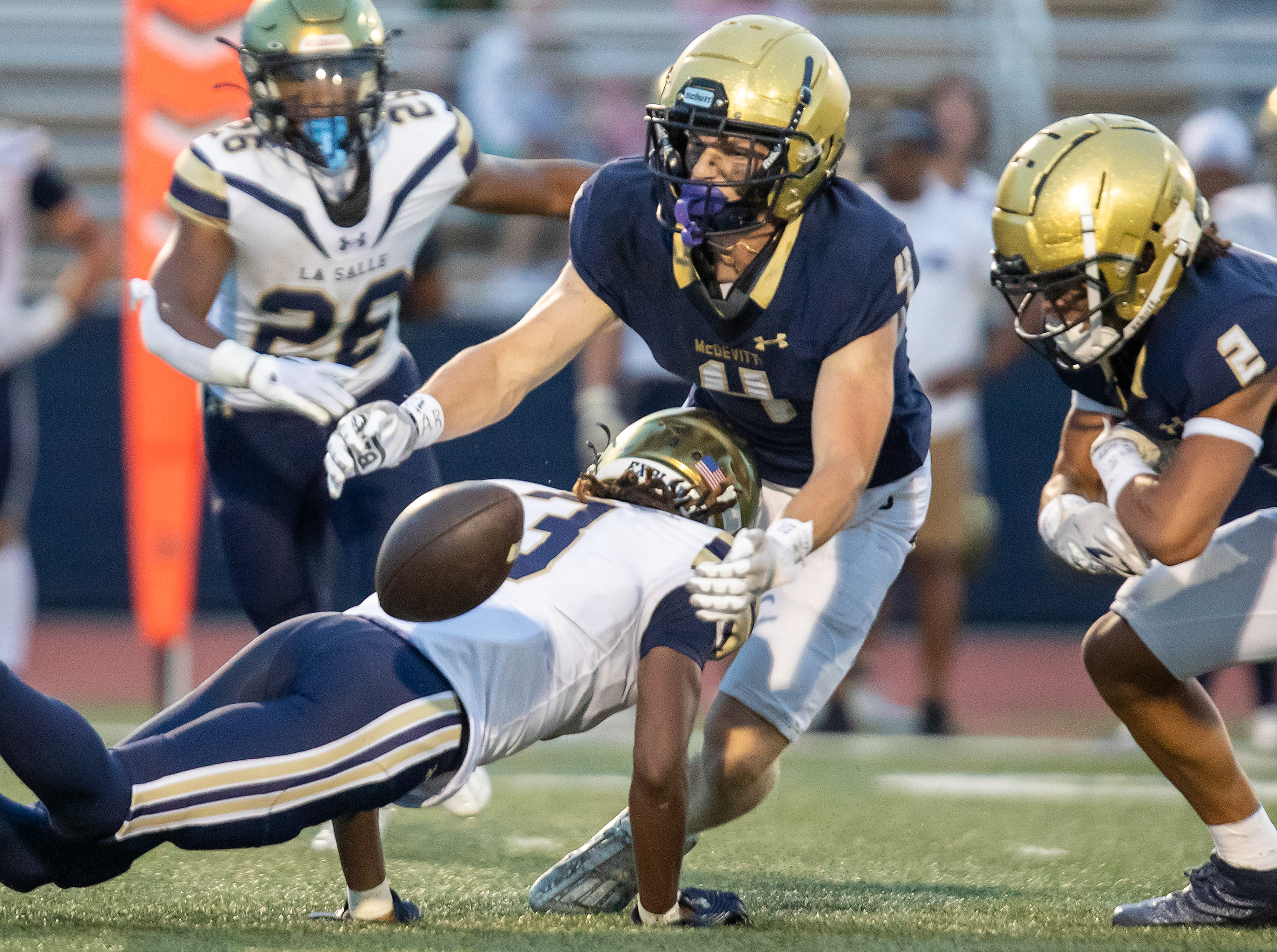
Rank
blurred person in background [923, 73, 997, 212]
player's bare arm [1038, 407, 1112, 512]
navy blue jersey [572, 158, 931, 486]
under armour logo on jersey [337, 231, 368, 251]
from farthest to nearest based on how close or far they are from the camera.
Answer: blurred person in background [923, 73, 997, 212]
under armour logo on jersey [337, 231, 368, 251]
player's bare arm [1038, 407, 1112, 512]
navy blue jersey [572, 158, 931, 486]

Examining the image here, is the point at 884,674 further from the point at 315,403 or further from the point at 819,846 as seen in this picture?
the point at 315,403

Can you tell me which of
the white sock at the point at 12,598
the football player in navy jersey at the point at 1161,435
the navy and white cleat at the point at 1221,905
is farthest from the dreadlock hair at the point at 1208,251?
the white sock at the point at 12,598

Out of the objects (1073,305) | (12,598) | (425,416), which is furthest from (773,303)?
(12,598)

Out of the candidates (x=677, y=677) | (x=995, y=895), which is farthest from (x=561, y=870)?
(x=995, y=895)

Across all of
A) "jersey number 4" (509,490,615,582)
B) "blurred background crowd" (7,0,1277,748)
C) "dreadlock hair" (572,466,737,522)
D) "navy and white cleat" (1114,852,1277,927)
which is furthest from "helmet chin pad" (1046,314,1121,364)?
"blurred background crowd" (7,0,1277,748)

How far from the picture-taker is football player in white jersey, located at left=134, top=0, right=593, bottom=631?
142 inches

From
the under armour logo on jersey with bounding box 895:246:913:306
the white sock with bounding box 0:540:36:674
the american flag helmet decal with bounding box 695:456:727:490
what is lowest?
the white sock with bounding box 0:540:36:674

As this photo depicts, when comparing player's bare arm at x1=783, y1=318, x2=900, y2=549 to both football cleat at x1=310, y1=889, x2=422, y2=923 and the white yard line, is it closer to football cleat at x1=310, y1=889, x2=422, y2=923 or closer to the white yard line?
football cleat at x1=310, y1=889, x2=422, y2=923

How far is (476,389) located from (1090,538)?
1074 mm

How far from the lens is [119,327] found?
309 inches

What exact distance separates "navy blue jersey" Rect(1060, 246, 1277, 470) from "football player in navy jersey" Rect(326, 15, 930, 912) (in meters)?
0.41

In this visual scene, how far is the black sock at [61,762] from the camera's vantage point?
2.35 meters

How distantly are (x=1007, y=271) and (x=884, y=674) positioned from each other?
15.4 ft

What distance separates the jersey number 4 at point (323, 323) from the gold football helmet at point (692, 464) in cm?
93
